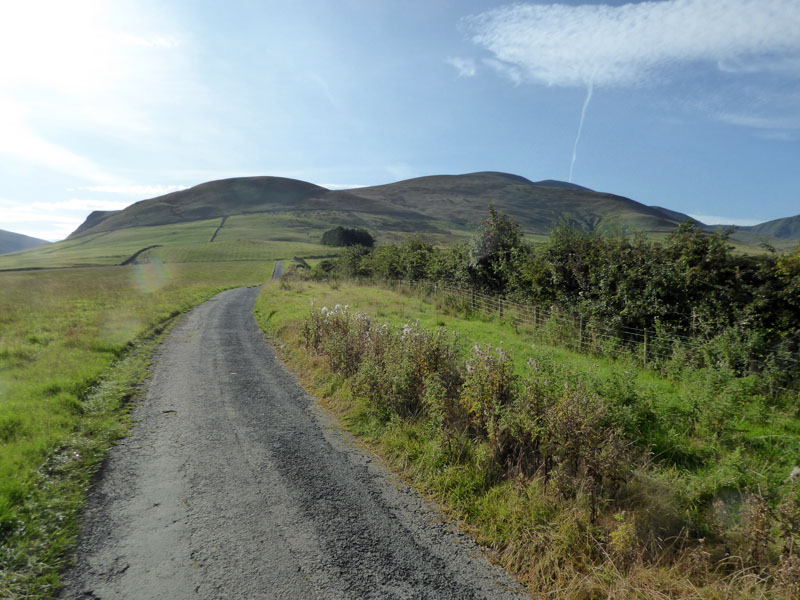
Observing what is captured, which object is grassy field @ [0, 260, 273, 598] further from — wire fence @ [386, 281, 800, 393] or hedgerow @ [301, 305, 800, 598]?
wire fence @ [386, 281, 800, 393]

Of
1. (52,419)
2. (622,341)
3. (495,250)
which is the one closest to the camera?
(52,419)

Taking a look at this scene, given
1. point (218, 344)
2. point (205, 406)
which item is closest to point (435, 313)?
point (218, 344)

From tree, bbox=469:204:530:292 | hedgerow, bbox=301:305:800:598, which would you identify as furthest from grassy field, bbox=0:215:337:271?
hedgerow, bbox=301:305:800:598

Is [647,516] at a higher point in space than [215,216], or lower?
lower

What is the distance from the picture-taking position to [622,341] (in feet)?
36.4

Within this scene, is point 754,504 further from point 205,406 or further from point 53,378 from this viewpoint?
point 53,378

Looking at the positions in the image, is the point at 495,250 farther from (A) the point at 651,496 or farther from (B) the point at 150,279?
(B) the point at 150,279

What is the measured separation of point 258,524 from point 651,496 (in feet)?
14.7

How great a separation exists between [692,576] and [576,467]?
1402mm

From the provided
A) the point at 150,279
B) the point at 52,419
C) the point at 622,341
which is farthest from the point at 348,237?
the point at 52,419

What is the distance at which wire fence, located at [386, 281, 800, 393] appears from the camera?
7.46 metres

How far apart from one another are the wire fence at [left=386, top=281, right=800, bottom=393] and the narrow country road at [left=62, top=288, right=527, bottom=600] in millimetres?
6619

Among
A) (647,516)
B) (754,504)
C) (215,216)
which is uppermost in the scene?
(215,216)

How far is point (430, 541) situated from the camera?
4.54 meters
